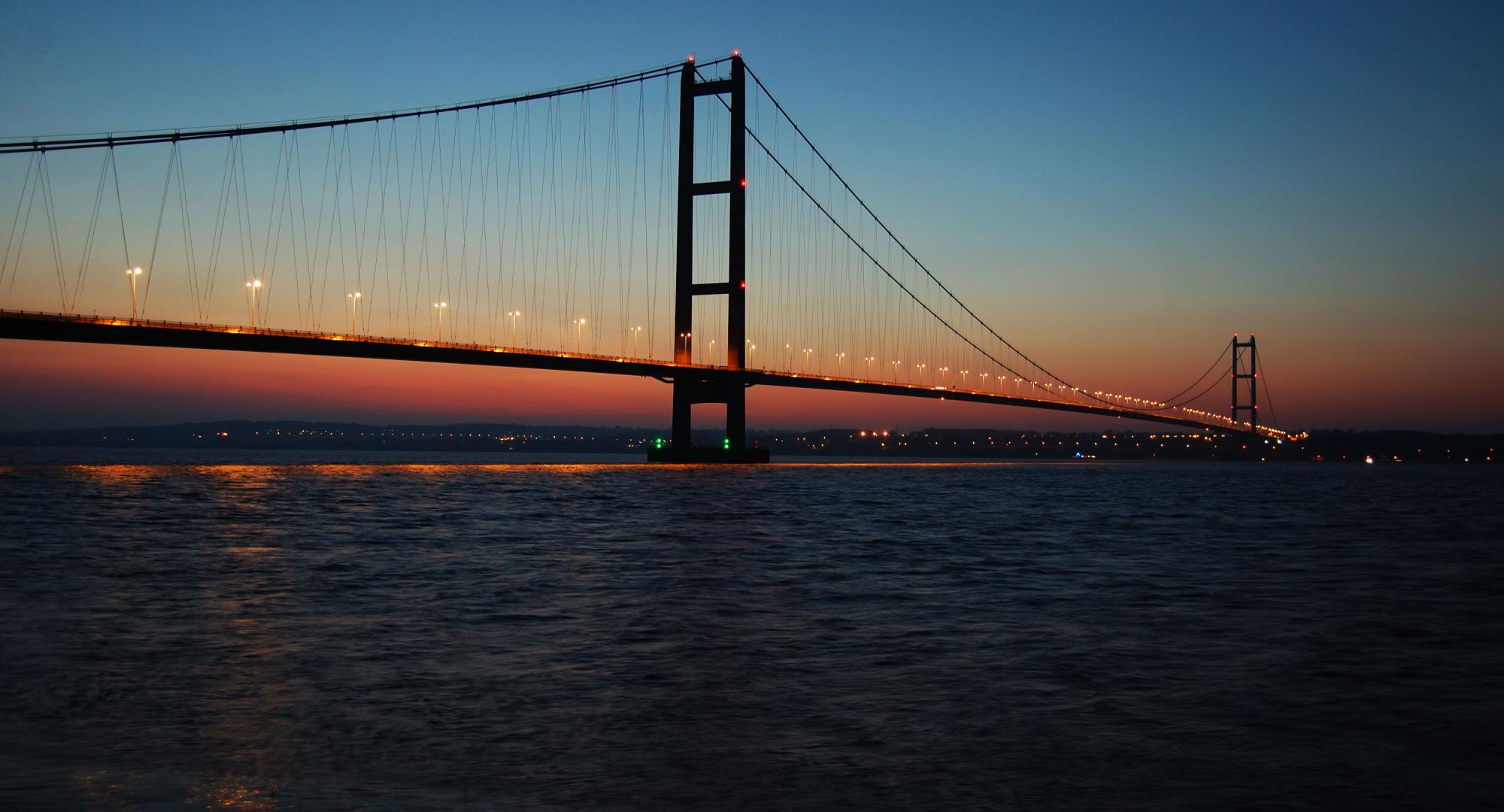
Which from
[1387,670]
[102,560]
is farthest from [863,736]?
[102,560]

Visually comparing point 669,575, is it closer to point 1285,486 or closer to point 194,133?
point 194,133

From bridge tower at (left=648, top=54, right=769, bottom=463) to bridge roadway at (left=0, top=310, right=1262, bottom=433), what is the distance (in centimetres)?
125

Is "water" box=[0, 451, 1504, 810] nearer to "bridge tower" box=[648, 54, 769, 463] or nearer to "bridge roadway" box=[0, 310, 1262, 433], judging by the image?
"bridge roadway" box=[0, 310, 1262, 433]

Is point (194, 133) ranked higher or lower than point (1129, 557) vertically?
higher

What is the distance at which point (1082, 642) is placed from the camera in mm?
10891

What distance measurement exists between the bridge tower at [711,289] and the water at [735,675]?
161 feet

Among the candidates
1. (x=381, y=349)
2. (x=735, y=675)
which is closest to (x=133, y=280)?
(x=381, y=349)

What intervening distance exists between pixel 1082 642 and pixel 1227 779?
4.71 m

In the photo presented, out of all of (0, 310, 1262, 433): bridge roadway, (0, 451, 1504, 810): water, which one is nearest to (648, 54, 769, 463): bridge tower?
(0, 310, 1262, 433): bridge roadway

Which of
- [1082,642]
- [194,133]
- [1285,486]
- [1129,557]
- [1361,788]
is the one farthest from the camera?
[1285,486]

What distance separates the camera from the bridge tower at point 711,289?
71.4m

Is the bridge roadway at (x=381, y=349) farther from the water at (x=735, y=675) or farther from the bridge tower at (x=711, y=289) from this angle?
the water at (x=735, y=675)

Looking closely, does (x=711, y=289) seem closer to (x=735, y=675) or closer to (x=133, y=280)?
(x=133, y=280)

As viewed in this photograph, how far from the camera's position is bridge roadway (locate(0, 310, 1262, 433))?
49094 millimetres
